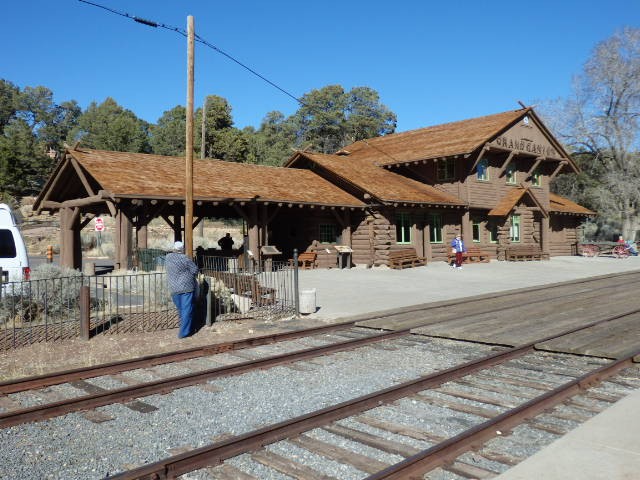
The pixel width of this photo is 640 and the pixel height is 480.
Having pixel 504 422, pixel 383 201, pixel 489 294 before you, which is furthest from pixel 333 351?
pixel 383 201

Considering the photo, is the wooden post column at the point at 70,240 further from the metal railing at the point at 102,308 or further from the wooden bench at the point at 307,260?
the metal railing at the point at 102,308

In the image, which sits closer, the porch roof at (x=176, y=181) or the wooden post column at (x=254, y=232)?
the porch roof at (x=176, y=181)

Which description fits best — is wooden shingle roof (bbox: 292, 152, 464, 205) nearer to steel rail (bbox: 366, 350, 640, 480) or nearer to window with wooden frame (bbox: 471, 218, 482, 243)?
window with wooden frame (bbox: 471, 218, 482, 243)

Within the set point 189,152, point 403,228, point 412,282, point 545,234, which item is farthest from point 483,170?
point 189,152

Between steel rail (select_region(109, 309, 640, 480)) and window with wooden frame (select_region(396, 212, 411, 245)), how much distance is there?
1842 cm

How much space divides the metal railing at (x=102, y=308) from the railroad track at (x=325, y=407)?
2.53 meters

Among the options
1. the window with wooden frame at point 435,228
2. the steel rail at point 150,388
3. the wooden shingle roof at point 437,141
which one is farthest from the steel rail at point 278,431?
the wooden shingle roof at point 437,141

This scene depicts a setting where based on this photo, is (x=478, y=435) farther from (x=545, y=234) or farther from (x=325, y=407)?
(x=545, y=234)

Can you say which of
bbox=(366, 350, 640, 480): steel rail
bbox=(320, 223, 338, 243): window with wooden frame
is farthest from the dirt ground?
bbox=(320, 223, 338, 243): window with wooden frame

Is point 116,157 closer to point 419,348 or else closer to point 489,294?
point 489,294

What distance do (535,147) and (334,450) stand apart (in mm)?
Answer: 30901

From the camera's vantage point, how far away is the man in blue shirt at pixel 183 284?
9.95 metres

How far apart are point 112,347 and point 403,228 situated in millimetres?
18279

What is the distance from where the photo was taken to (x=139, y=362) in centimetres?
761
